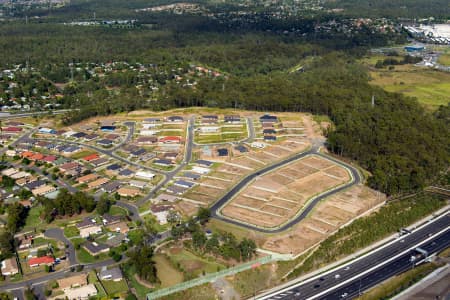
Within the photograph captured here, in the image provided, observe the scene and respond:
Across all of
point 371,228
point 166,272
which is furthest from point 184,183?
point 371,228

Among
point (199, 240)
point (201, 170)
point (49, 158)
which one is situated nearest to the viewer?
point (199, 240)

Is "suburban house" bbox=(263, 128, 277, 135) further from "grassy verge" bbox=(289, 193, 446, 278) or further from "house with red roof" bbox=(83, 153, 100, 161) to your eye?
"house with red roof" bbox=(83, 153, 100, 161)

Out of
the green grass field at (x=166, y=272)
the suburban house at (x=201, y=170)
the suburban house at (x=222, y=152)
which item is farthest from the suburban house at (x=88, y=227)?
the suburban house at (x=222, y=152)

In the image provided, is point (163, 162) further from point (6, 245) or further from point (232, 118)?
point (6, 245)

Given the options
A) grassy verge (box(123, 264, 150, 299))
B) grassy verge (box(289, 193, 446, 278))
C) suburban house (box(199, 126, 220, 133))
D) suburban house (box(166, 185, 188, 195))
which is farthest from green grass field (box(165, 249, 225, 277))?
suburban house (box(199, 126, 220, 133))

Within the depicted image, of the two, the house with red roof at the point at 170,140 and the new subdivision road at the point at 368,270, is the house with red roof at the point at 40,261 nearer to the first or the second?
the new subdivision road at the point at 368,270

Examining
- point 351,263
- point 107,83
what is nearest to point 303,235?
point 351,263
